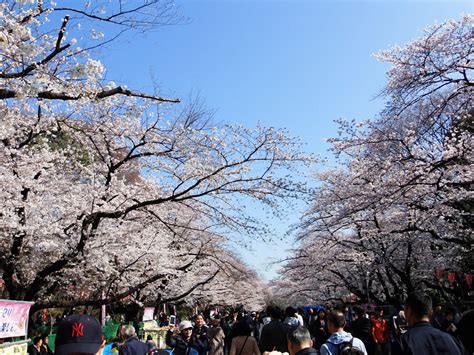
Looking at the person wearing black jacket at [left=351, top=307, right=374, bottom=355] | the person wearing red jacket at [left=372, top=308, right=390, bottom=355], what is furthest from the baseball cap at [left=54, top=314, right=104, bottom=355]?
the person wearing red jacket at [left=372, top=308, right=390, bottom=355]

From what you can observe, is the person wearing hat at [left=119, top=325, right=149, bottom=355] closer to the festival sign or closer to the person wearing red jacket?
the festival sign

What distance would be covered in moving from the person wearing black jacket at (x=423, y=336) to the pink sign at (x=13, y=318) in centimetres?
677

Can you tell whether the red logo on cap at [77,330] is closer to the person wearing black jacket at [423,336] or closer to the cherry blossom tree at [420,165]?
the person wearing black jacket at [423,336]

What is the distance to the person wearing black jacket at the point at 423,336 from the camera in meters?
3.33

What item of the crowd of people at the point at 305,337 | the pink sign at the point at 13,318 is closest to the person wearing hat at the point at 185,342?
the crowd of people at the point at 305,337

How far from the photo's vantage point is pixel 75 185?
12.7 m

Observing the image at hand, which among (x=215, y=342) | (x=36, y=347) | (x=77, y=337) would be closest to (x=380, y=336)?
(x=215, y=342)

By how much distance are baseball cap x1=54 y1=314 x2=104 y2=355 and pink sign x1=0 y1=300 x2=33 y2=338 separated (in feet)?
21.5

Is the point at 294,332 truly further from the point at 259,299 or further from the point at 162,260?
the point at 259,299

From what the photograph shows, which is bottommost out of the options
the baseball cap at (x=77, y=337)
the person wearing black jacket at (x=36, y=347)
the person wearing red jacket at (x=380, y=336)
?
the person wearing red jacket at (x=380, y=336)

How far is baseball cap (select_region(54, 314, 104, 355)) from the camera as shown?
201cm

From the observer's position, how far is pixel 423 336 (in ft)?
11.2

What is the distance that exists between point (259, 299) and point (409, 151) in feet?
177

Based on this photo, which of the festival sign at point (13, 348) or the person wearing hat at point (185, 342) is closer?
the person wearing hat at point (185, 342)
